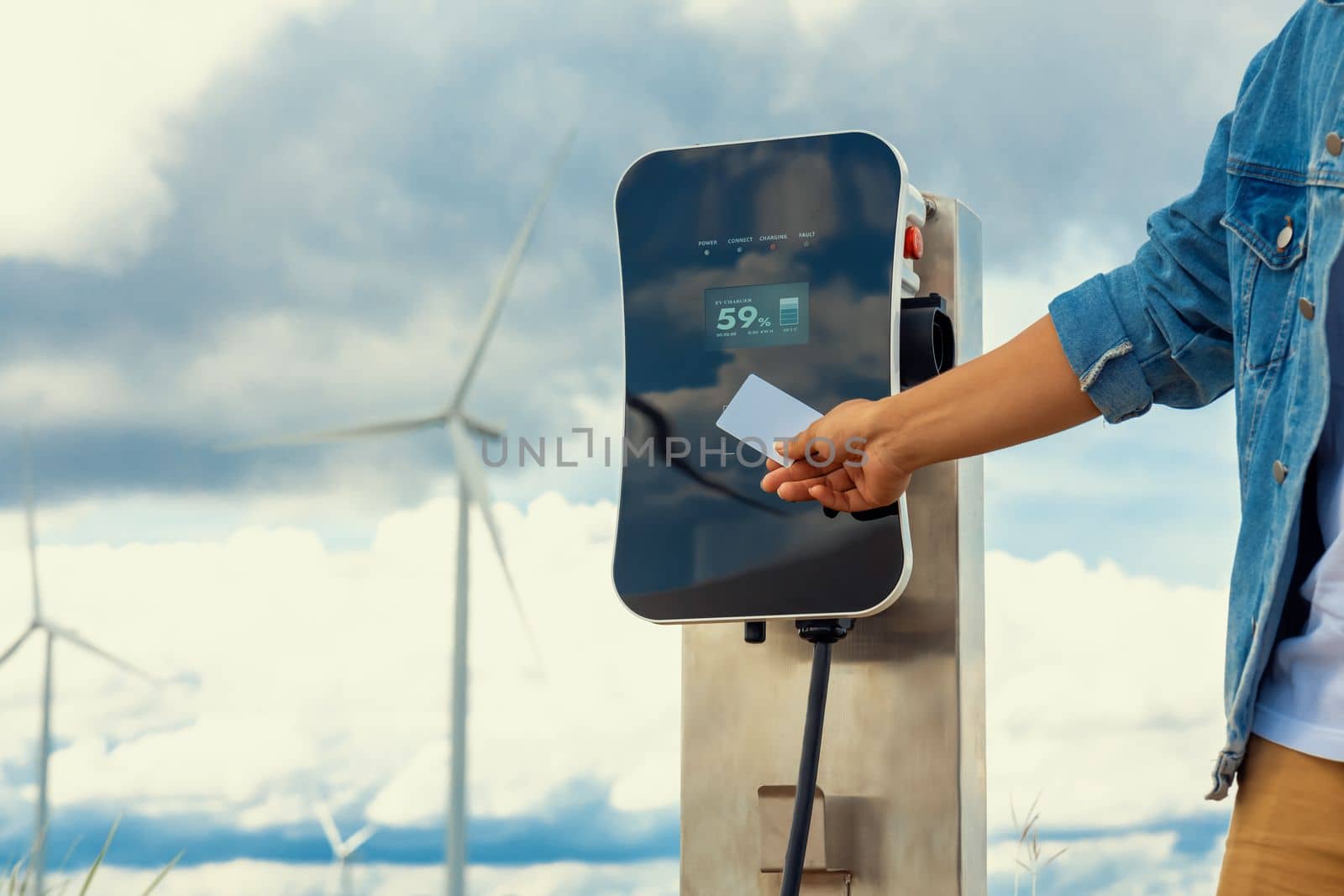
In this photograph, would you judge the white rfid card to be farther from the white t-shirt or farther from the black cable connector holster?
the white t-shirt

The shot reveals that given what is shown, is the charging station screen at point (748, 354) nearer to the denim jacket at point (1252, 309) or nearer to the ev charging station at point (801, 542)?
the ev charging station at point (801, 542)

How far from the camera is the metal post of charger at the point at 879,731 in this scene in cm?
188

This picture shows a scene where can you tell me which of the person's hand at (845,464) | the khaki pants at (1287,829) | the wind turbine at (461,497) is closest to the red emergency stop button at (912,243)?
the person's hand at (845,464)

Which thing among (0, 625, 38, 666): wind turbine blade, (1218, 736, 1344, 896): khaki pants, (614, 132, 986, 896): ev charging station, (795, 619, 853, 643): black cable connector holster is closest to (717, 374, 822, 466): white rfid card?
(614, 132, 986, 896): ev charging station

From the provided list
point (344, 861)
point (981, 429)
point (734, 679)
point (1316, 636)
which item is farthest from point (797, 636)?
point (344, 861)

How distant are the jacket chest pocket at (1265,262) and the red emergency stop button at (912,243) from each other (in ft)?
2.43

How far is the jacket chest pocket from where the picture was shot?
43.8 inches

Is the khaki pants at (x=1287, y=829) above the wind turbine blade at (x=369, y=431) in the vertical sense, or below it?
below

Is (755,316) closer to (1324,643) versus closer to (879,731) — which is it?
(879,731)

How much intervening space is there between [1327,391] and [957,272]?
999mm

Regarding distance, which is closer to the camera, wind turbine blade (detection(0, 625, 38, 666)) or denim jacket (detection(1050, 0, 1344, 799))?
denim jacket (detection(1050, 0, 1344, 799))

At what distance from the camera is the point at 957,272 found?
2.01 meters

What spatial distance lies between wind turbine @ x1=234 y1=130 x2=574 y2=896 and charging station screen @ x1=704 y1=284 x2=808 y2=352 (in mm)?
2374

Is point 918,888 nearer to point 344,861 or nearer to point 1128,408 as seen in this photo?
point 1128,408
